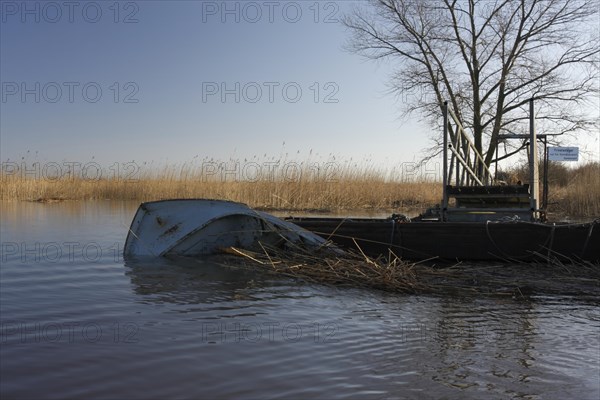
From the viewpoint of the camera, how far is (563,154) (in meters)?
14.6

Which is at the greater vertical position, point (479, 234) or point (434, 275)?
point (479, 234)

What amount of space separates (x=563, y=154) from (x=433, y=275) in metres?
9.45

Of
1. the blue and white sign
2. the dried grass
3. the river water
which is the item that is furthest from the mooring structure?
the blue and white sign

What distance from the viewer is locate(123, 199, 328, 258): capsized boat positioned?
820cm

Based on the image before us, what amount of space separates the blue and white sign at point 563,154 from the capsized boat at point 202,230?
27.9 feet

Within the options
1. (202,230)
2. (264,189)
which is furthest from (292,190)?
(202,230)

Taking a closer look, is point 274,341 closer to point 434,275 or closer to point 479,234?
point 434,275

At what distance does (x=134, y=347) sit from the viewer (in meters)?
3.84

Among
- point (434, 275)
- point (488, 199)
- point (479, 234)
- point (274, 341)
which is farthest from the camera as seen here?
point (488, 199)

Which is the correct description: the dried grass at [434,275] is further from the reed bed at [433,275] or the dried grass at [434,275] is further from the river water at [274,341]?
the river water at [274,341]

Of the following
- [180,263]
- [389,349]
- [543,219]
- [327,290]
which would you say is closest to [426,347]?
[389,349]

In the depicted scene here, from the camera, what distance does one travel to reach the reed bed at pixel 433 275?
6037 millimetres

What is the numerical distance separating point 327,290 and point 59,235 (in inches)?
247

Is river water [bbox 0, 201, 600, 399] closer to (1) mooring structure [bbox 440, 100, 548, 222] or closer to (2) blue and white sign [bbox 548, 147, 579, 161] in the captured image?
(1) mooring structure [bbox 440, 100, 548, 222]
